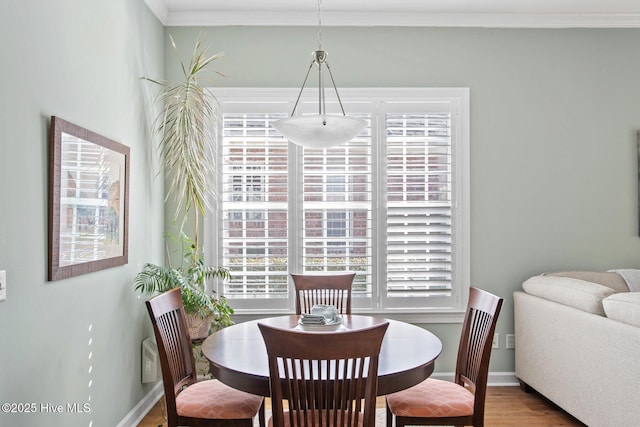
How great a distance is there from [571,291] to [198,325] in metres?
2.46

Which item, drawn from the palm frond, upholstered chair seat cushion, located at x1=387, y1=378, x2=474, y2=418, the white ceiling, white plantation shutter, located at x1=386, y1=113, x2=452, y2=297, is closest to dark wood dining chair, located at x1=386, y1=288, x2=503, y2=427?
upholstered chair seat cushion, located at x1=387, y1=378, x2=474, y2=418

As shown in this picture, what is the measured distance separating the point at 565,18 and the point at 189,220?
3.43 m

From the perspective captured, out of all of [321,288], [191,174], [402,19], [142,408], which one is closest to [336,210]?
[321,288]

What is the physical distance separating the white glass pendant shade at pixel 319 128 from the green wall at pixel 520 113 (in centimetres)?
145

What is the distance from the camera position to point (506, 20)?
3.68 metres

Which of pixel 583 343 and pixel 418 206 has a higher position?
pixel 418 206

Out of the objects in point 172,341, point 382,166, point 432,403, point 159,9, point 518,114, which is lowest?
point 432,403

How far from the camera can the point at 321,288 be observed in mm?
3111

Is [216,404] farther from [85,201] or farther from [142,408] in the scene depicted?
[142,408]

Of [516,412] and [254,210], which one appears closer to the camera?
[516,412]

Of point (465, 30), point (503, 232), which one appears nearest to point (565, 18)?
point (465, 30)

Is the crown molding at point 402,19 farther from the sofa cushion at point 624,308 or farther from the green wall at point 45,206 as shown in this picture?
the sofa cushion at point 624,308

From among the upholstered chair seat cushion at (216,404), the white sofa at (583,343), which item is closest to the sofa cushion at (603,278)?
the white sofa at (583,343)

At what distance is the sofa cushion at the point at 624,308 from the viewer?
→ 7.73 feet
